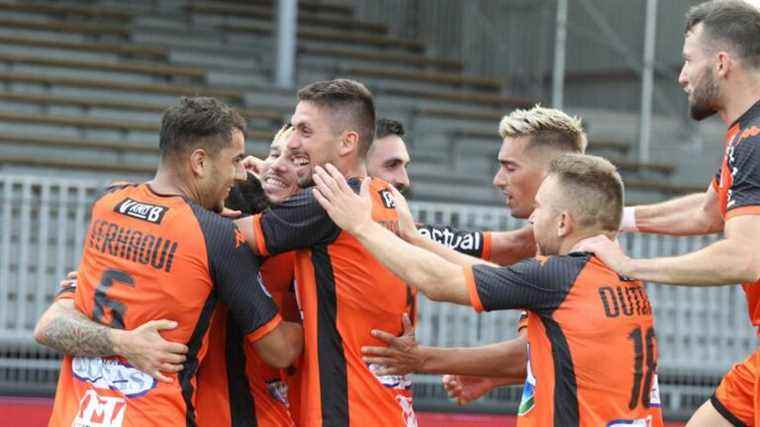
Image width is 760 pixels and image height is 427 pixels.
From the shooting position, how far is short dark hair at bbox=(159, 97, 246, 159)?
452cm

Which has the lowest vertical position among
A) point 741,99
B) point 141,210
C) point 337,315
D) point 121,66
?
point 337,315

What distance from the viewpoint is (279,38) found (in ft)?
48.4

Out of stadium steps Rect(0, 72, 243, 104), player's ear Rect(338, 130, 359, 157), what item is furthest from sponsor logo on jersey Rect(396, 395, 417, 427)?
stadium steps Rect(0, 72, 243, 104)

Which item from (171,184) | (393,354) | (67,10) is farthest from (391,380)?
(67,10)

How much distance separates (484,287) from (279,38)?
1093cm

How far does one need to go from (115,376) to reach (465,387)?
1.49 metres

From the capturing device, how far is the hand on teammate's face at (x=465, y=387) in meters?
5.17

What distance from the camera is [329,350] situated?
451 centimetres

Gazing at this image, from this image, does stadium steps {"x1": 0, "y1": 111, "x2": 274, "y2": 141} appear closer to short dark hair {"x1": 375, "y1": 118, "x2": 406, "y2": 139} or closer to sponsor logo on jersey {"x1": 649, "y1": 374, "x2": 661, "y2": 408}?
short dark hair {"x1": 375, "y1": 118, "x2": 406, "y2": 139}

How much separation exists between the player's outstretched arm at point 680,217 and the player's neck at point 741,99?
708 mm

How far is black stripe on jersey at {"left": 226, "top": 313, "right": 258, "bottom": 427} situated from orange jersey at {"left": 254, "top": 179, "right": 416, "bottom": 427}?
0.30 meters

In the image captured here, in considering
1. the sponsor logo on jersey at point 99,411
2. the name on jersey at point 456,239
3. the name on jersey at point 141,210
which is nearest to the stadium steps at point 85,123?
the name on jersey at point 456,239

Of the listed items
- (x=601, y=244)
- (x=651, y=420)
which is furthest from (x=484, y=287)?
(x=651, y=420)

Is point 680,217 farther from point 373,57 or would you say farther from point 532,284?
point 373,57
